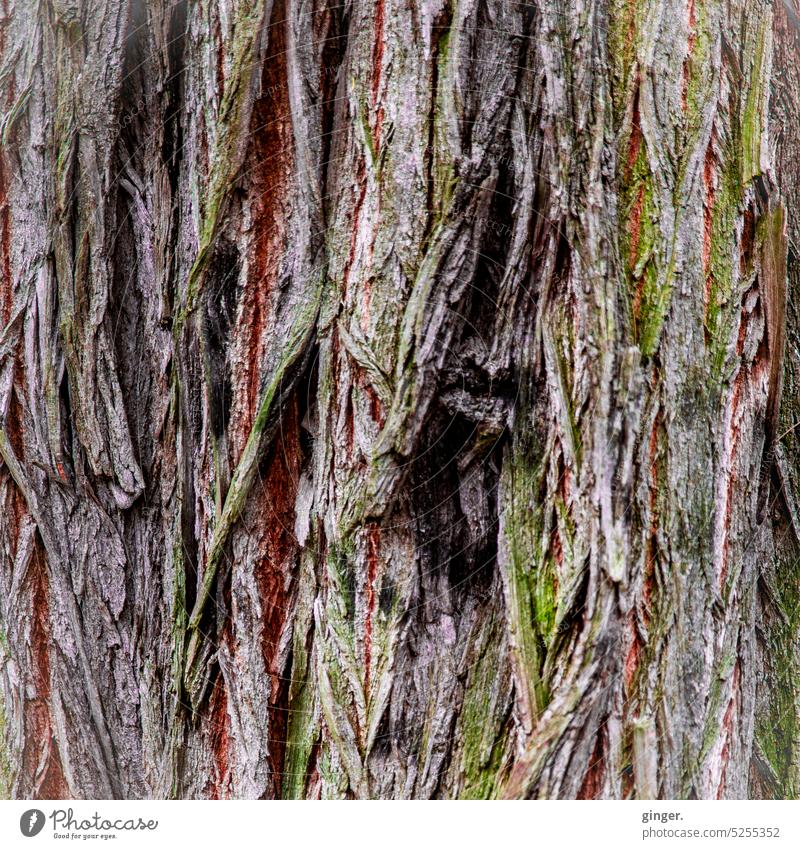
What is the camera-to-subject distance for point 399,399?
33.4 inches

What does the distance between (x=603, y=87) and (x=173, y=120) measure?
0.60 metres

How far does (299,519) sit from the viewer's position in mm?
896

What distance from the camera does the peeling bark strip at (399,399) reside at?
2.80 feet
